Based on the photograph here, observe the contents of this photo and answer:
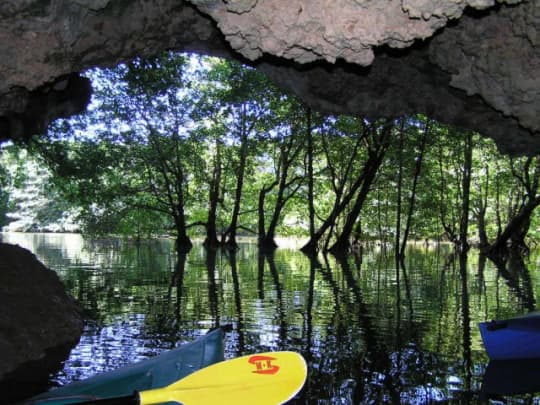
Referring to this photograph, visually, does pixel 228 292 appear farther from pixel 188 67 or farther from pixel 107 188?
pixel 188 67

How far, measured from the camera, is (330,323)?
8.35m

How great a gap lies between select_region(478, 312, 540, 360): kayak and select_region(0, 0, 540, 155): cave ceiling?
2350 millimetres

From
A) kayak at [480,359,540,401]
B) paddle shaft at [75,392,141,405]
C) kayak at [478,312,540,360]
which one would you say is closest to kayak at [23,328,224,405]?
paddle shaft at [75,392,141,405]

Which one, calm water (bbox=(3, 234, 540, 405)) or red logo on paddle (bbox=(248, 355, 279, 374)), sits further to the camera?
calm water (bbox=(3, 234, 540, 405))

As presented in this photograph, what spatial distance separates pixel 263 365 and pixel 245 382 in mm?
239

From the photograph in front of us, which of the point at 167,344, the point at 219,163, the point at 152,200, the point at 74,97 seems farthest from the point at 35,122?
the point at 152,200

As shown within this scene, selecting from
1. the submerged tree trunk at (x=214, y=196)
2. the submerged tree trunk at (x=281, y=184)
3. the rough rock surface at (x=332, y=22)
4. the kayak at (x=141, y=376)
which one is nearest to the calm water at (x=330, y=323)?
the kayak at (x=141, y=376)

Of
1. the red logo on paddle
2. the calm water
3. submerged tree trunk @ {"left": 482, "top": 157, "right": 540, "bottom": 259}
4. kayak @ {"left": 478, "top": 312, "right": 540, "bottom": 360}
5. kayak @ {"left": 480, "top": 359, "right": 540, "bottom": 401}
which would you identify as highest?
submerged tree trunk @ {"left": 482, "top": 157, "right": 540, "bottom": 259}

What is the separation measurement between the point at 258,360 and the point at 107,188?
69.6ft

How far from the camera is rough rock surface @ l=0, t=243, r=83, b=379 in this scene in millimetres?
5988

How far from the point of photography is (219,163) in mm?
26922

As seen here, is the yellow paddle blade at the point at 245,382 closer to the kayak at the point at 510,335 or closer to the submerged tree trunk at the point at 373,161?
the kayak at the point at 510,335

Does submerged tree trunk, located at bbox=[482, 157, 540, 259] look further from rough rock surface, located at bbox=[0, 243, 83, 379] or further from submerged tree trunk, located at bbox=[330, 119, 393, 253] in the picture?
rough rock surface, located at bbox=[0, 243, 83, 379]

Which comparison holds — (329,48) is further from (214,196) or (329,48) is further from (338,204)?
(214,196)
